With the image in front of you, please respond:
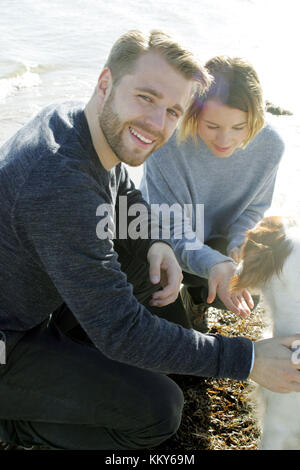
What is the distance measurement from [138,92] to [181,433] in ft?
5.22

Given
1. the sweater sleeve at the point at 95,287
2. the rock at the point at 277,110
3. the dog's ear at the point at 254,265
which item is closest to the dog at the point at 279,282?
the dog's ear at the point at 254,265

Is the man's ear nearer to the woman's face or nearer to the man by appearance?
the man

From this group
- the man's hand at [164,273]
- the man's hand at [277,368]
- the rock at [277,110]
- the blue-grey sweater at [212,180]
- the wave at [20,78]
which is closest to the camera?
the man's hand at [277,368]

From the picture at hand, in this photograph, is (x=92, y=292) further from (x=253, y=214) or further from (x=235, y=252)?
(x=253, y=214)

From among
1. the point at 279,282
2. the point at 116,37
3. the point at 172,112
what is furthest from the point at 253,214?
the point at 116,37

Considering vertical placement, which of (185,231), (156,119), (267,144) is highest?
(156,119)

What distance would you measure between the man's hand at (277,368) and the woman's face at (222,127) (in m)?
1.20

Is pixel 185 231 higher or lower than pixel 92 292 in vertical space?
lower

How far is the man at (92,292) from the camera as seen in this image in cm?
153

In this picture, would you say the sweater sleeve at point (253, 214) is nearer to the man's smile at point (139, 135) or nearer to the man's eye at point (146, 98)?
the man's smile at point (139, 135)

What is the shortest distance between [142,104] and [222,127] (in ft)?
2.59

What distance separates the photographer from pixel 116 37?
390 inches

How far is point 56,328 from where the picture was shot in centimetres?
195

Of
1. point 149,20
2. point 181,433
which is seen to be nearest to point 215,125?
point 181,433
